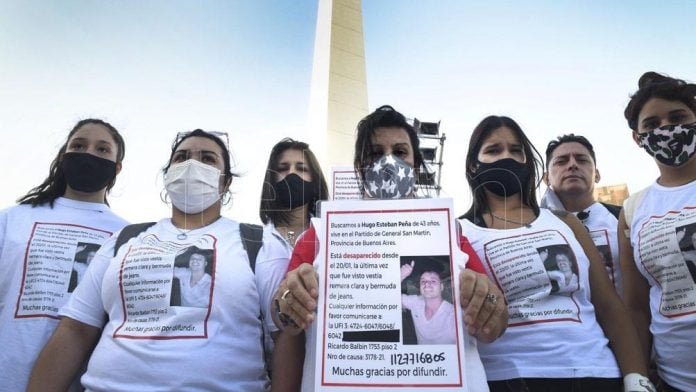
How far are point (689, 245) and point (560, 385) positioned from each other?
874mm

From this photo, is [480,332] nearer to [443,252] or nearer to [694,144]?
[443,252]

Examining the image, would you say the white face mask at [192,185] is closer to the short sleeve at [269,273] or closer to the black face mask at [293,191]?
the short sleeve at [269,273]

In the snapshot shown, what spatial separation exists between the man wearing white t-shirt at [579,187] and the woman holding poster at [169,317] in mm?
1997

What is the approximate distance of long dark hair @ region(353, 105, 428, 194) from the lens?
2.13 m

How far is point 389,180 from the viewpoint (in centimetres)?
178

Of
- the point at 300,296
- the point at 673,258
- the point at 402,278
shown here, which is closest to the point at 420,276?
the point at 402,278

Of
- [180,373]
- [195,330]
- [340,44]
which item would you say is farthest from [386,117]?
[340,44]

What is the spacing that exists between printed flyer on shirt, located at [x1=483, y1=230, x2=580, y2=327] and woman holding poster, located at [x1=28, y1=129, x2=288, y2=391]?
39.3 inches

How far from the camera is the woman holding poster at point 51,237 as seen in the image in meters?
2.13

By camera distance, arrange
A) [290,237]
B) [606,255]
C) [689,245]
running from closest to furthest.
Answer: [689,245]
[606,255]
[290,237]

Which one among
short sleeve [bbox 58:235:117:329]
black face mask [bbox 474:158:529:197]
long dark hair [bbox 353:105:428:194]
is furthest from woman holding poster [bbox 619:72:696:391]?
short sleeve [bbox 58:235:117:329]

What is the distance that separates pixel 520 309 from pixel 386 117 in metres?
1.10

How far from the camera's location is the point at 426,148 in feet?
19.8

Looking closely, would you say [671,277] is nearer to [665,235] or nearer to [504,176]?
[665,235]
